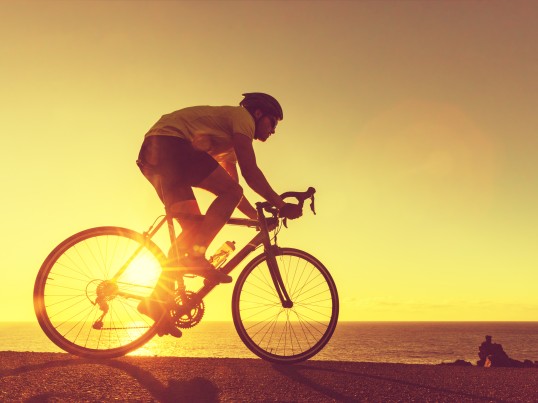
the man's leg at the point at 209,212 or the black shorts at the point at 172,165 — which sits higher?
the black shorts at the point at 172,165

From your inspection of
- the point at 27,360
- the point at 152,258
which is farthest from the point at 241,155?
the point at 27,360

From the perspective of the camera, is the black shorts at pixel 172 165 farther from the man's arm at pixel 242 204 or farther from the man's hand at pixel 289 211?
the man's hand at pixel 289 211

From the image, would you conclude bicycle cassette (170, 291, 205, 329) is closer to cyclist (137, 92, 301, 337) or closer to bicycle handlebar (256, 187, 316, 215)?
cyclist (137, 92, 301, 337)

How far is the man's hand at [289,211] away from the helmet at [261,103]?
104 centimetres

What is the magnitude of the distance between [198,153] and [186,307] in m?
1.58

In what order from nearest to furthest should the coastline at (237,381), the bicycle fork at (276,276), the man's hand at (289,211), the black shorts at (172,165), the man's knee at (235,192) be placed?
the coastline at (237,381) < the black shorts at (172,165) < the man's knee at (235,192) < the man's hand at (289,211) < the bicycle fork at (276,276)

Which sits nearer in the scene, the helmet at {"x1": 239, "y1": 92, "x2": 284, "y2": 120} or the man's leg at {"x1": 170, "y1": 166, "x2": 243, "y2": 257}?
the man's leg at {"x1": 170, "y1": 166, "x2": 243, "y2": 257}

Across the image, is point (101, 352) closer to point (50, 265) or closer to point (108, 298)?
point (108, 298)

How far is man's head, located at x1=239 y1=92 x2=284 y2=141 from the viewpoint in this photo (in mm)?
5230

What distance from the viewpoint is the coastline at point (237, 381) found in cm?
356

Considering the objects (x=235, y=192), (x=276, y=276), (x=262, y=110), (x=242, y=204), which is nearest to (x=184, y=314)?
(x=276, y=276)

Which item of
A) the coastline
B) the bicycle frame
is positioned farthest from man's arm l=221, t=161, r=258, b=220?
the coastline

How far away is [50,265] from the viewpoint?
4703 millimetres

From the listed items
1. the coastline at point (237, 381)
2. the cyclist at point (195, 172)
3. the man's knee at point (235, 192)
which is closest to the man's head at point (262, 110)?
the cyclist at point (195, 172)
